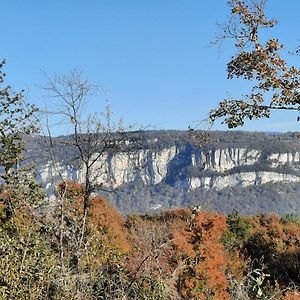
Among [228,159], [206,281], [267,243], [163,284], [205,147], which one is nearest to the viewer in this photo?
[163,284]

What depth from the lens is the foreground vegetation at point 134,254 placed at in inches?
277

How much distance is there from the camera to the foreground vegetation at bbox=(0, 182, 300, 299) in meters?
7.03

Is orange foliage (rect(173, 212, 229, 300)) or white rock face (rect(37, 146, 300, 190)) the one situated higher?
orange foliage (rect(173, 212, 229, 300))

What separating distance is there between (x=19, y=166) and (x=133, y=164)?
13.4 ft

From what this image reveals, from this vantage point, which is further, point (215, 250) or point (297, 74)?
point (215, 250)

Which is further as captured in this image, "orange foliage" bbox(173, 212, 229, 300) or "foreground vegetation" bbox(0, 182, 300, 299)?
"orange foliage" bbox(173, 212, 229, 300)

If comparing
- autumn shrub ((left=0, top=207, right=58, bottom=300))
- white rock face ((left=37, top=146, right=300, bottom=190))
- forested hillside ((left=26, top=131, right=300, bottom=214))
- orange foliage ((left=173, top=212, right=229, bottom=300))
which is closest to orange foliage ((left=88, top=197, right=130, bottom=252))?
orange foliage ((left=173, top=212, right=229, bottom=300))

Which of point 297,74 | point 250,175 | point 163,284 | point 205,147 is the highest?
point 297,74

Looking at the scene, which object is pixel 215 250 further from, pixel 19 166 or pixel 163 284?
pixel 163 284

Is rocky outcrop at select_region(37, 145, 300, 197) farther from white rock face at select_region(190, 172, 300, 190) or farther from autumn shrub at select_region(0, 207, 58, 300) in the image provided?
autumn shrub at select_region(0, 207, 58, 300)

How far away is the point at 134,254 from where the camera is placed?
1616 cm

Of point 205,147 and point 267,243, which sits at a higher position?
point 205,147

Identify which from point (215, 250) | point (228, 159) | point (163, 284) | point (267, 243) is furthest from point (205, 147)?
point (228, 159)

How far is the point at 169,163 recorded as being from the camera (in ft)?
449
